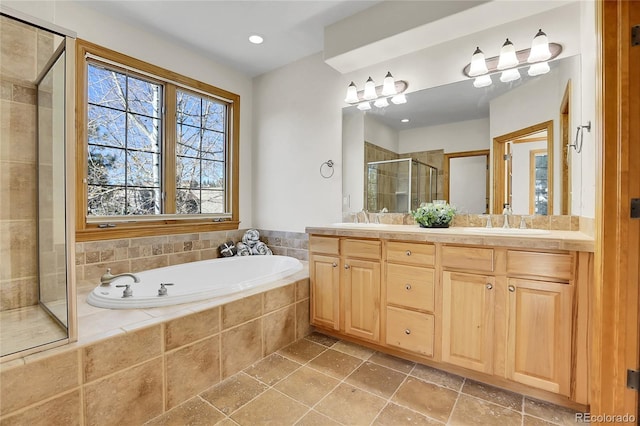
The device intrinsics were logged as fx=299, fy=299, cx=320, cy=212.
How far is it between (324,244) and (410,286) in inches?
29.5

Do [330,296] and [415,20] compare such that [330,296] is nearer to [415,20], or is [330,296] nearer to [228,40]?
[415,20]

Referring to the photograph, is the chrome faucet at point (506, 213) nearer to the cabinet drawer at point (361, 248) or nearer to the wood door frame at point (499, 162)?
the wood door frame at point (499, 162)

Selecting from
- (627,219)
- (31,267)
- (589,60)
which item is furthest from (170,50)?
(627,219)

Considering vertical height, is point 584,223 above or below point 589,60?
below

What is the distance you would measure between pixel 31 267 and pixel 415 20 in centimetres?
316

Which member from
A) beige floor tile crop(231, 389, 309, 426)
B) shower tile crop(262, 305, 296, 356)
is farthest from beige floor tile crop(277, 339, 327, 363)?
beige floor tile crop(231, 389, 309, 426)

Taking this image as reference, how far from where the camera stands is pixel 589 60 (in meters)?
1.69

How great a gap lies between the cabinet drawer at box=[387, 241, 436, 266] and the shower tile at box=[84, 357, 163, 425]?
60.7 inches

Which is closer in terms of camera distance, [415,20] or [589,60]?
[589,60]

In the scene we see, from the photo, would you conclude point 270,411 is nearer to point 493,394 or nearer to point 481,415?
point 481,415

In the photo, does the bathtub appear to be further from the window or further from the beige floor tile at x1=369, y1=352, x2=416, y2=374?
the beige floor tile at x1=369, y1=352, x2=416, y2=374

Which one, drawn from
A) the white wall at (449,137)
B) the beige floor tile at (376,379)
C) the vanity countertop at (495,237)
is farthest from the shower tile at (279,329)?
the white wall at (449,137)

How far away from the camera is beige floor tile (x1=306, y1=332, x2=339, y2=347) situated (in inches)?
95.1

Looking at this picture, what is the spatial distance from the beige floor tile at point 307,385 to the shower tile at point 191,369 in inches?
16.4
